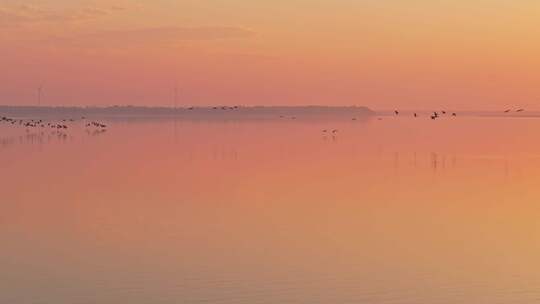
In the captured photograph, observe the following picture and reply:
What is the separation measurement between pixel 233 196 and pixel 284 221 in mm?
5354

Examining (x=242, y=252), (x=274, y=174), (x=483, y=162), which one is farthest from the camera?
(x=483, y=162)

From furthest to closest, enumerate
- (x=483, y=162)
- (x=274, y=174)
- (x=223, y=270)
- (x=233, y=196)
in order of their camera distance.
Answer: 1. (x=483, y=162)
2. (x=274, y=174)
3. (x=233, y=196)
4. (x=223, y=270)

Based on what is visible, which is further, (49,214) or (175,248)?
(49,214)

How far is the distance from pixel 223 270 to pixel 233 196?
10721mm

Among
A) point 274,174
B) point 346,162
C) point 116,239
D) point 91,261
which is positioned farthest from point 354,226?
point 346,162

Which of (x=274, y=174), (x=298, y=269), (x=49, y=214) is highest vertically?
(x=274, y=174)

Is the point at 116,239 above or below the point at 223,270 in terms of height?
above

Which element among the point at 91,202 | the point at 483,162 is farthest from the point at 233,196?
the point at 483,162

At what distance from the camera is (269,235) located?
18.7m

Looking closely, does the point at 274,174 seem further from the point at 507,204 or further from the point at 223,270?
the point at 223,270

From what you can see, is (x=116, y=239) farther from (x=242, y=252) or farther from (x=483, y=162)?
(x=483, y=162)

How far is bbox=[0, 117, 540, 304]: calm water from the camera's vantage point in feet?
45.7

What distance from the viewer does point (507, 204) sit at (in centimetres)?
2380

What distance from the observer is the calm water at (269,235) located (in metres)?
13.9
